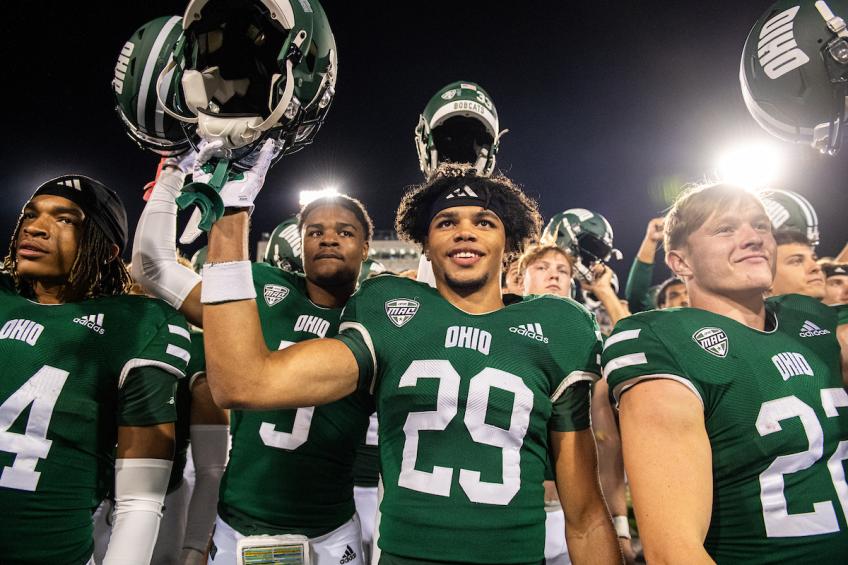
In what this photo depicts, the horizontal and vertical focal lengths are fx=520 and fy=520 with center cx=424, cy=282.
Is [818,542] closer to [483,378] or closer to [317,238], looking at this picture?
[483,378]

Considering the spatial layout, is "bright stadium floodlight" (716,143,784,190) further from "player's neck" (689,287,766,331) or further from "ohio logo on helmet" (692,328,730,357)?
"ohio logo on helmet" (692,328,730,357)

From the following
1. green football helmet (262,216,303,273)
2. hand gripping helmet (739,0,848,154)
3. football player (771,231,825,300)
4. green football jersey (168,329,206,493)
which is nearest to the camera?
hand gripping helmet (739,0,848,154)

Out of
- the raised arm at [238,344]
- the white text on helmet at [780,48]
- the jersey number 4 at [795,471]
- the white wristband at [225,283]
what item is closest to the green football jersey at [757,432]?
the jersey number 4 at [795,471]

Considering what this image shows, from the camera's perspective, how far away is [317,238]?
2.55m

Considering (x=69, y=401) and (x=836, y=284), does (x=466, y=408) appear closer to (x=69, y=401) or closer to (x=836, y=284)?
(x=69, y=401)

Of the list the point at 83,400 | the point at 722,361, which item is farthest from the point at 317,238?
the point at 722,361

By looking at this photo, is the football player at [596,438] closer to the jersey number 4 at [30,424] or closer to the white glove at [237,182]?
the white glove at [237,182]

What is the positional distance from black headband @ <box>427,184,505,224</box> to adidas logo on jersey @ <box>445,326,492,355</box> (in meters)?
0.53

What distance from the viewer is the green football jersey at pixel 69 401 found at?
1.65m

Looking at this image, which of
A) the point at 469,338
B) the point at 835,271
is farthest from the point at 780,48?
the point at 835,271

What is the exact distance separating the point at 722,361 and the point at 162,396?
1.87 m

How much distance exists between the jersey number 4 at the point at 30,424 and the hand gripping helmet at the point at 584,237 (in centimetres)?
363

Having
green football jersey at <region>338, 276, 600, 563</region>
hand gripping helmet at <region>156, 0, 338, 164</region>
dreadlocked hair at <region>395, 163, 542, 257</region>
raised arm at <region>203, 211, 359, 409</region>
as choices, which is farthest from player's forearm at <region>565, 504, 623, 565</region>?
hand gripping helmet at <region>156, 0, 338, 164</region>

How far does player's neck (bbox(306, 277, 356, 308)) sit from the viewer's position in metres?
2.43
